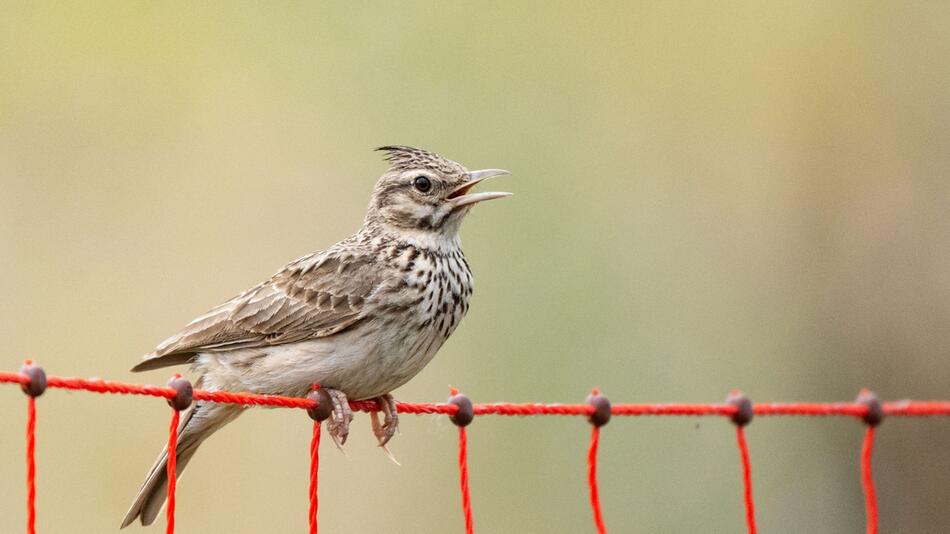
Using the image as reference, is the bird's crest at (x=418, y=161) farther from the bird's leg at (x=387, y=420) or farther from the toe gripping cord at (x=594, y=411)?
the toe gripping cord at (x=594, y=411)

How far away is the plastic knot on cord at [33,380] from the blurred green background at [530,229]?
275 inches

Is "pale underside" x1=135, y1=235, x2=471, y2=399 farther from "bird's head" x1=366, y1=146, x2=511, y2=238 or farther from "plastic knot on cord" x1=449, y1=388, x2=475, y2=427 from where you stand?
"plastic knot on cord" x1=449, y1=388, x2=475, y2=427

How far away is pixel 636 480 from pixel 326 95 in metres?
5.62

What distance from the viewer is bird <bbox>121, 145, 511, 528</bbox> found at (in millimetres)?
6492

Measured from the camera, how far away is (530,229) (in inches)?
518

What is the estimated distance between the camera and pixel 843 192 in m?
14.1

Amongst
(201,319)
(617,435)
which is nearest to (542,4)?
(617,435)

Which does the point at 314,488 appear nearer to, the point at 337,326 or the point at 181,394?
the point at 181,394

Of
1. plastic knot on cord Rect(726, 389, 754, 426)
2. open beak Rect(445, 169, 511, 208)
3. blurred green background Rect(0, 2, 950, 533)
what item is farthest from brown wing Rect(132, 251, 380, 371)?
blurred green background Rect(0, 2, 950, 533)

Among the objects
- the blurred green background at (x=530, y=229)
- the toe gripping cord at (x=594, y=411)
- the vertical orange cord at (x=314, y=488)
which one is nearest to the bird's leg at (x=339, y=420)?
the toe gripping cord at (x=594, y=411)

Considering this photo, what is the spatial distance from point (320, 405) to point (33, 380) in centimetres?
174

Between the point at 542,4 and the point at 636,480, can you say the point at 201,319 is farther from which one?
the point at 542,4

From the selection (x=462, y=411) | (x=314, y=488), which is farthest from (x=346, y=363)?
(x=314, y=488)

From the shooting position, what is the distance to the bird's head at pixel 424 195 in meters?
7.27
